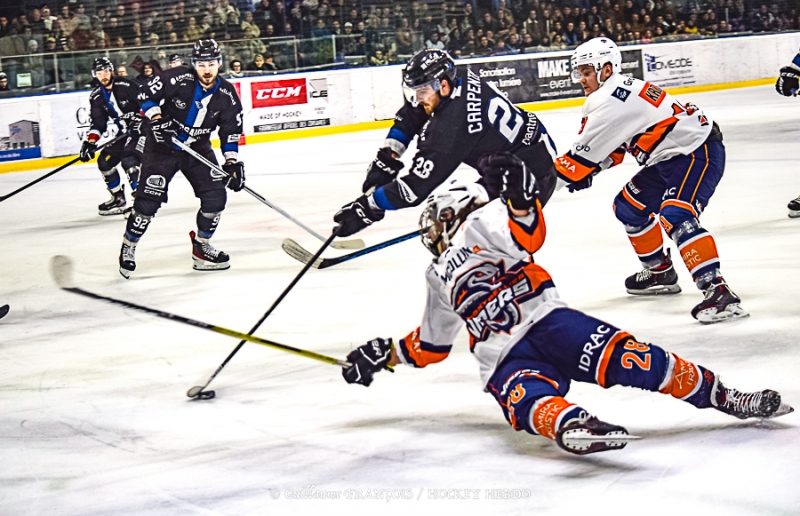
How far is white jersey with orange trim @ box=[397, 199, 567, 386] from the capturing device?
2973 millimetres

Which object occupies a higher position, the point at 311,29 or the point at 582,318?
the point at 311,29

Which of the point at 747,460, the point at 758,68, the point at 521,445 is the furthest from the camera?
the point at 758,68

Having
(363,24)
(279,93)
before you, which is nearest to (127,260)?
(279,93)

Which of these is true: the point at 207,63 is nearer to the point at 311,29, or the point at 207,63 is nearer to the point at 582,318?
the point at 582,318

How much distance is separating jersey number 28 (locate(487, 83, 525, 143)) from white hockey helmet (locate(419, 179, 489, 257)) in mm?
1337

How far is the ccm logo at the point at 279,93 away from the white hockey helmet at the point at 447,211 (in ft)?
33.8

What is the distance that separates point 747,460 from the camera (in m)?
2.83

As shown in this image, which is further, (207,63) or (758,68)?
(758,68)

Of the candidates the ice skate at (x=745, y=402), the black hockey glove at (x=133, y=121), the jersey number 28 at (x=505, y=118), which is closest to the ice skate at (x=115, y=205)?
the black hockey glove at (x=133, y=121)

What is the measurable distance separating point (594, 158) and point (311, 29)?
993cm

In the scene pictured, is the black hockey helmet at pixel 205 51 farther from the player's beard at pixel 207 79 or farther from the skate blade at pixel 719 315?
the skate blade at pixel 719 315

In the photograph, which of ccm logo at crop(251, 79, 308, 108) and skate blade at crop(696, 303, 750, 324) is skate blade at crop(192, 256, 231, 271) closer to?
skate blade at crop(696, 303, 750, 324)

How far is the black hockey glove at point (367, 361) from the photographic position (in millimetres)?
3285

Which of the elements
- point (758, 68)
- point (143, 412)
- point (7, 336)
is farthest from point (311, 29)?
point (143, 412)
